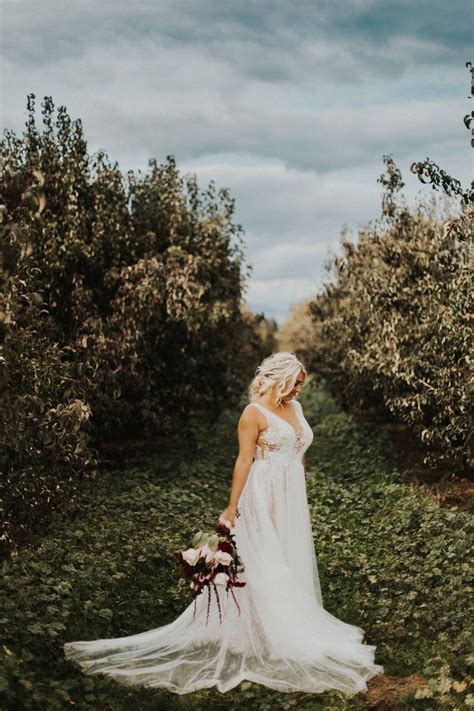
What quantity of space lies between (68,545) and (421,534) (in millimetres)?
4651

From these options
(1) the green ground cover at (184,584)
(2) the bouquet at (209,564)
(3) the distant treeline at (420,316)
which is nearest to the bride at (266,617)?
(1) the green ground cover at (184,584)

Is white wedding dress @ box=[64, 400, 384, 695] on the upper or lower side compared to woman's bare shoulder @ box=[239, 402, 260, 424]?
lower

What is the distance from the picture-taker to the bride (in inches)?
239

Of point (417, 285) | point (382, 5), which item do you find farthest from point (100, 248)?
point (382, 5)

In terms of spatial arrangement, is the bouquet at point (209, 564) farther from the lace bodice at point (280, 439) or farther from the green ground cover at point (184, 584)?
the lace bodice at point (280, 439)

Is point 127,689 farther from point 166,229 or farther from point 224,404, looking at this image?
point 224,404

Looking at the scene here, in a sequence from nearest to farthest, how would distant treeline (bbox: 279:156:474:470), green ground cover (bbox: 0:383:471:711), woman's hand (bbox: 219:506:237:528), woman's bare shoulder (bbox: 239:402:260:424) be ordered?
1. green ground cover (bbox: 0:383:471:711)
2. woman's hand (bbox: 219:506:237:528)
3. woman's bare shoulder (bbox: 239:402:260:424)
4. distant treeline (bbox: 279:156:474:470)

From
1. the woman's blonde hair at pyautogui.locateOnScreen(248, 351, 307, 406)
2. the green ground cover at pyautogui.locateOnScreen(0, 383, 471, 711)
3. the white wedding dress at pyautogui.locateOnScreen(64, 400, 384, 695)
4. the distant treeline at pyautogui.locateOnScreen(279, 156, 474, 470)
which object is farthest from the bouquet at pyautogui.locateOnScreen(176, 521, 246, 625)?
the distant treeline at pyautogui.locateOnScreen(279, 156, 474, 470)

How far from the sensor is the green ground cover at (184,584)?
19.2 ft

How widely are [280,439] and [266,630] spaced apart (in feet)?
5.31

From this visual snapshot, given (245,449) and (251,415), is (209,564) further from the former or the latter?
(251,415)

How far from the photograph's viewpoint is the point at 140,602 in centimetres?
798

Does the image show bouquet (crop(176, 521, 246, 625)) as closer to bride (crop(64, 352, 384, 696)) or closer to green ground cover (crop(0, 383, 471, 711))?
bride (crop(64, 352, 384, 696))

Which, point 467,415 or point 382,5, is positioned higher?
point 382,5
